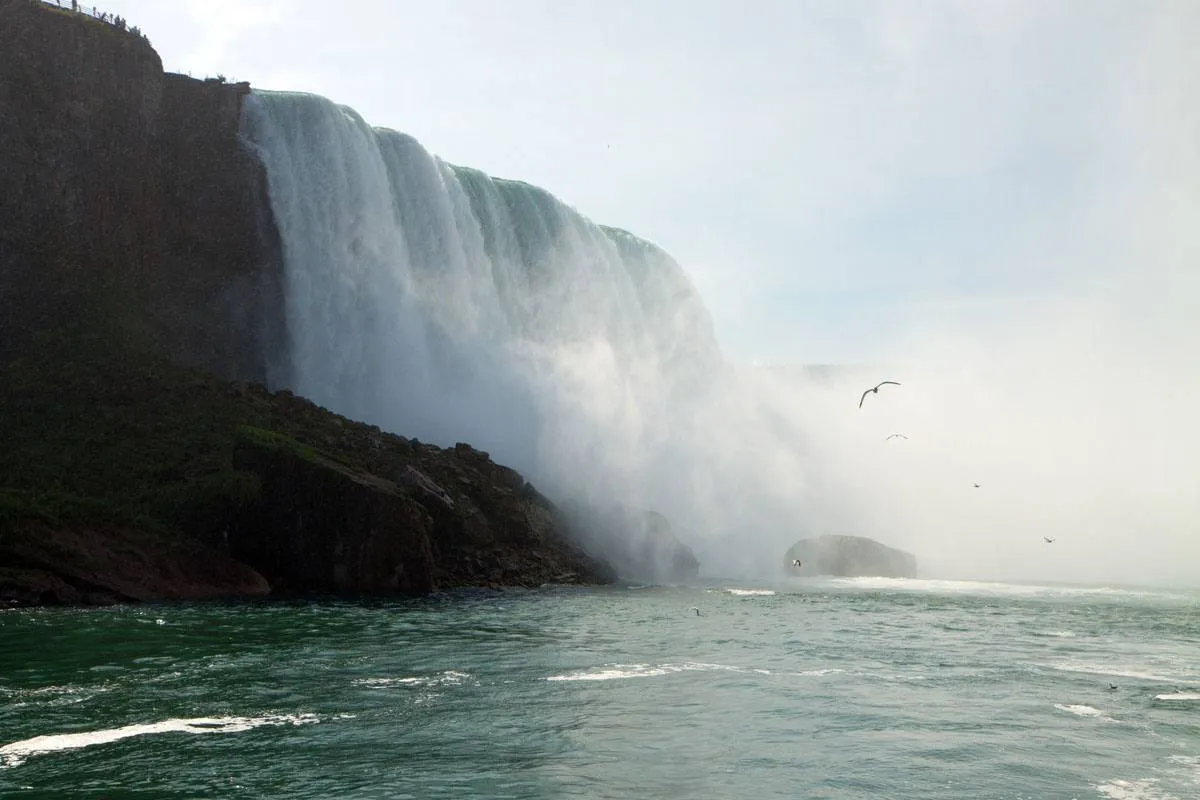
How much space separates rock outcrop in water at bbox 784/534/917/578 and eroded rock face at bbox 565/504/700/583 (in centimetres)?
1037

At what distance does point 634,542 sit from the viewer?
5481 cm

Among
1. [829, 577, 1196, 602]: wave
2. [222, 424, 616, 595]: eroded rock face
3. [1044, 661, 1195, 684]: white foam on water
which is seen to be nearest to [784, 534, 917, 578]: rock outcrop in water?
[829, 577, 1196, 602]: wave

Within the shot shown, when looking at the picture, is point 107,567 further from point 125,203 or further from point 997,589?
point 997,589

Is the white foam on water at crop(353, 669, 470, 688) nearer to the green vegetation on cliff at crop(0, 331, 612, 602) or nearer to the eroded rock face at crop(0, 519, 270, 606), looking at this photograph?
the eroded rock face at crop(0, 519, 270, 606)

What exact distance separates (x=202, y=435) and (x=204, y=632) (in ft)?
61.9

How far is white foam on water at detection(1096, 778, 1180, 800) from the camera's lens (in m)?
13.5

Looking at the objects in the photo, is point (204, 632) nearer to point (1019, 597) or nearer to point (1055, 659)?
point (1055, 659)

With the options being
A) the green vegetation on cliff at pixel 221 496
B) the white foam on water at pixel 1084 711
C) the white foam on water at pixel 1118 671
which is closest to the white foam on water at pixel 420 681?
the white foam on water at pixel 1084 711

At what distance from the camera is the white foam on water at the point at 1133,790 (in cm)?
1345

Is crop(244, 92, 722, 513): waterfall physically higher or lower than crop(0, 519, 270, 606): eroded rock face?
higher

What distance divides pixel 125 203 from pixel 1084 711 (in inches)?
1939

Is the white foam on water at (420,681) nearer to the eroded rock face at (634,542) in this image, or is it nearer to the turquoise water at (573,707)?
the turquoise water at (573,707)

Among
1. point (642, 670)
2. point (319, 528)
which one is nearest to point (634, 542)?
point (319, 528)

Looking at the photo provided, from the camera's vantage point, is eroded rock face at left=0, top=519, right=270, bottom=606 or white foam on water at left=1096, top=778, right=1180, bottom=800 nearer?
white foam on water at left=1096, top=778, right=1180, bottom=800
